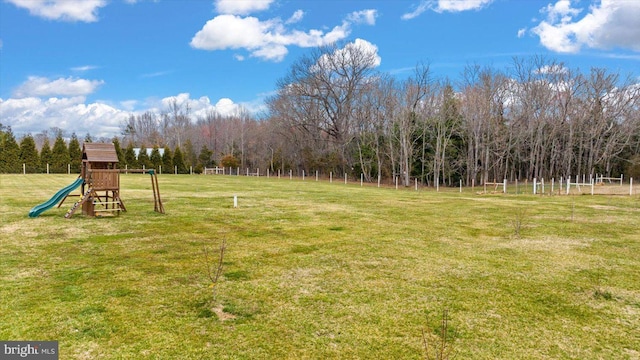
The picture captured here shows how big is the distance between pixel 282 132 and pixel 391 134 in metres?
16.4

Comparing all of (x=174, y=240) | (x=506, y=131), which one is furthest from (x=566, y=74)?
(x=174, y=240)

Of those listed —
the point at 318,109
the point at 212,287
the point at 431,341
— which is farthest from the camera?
the point at 318,109

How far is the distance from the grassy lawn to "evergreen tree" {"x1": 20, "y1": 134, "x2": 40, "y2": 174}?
34.7 m

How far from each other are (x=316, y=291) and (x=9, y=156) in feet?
141

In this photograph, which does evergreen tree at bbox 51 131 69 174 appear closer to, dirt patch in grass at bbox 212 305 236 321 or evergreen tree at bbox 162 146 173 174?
evergreen tree at bbox 162 146 173 174

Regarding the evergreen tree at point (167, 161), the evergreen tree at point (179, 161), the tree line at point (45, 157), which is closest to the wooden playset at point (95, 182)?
the tree line at point (45, 157)

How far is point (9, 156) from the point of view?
119 feet

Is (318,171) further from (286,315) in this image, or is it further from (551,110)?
(286,315)

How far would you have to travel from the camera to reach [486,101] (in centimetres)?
3453

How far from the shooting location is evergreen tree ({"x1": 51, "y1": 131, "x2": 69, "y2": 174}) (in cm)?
3859

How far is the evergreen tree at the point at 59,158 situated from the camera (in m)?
38.6

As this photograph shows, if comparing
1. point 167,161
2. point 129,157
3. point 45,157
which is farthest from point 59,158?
point 167,161

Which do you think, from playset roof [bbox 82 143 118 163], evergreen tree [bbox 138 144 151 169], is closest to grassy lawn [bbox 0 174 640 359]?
playset roof [bbox 82 143 118 163]

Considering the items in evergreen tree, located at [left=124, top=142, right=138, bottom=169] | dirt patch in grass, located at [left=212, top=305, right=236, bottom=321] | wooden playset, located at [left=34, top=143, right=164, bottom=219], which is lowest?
dirt patch in grass, located at [left=212, top=305, right=236, bottom=321]
